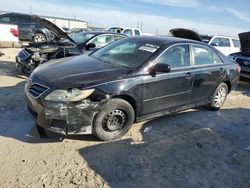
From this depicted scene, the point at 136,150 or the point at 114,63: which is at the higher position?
the point at 114,63

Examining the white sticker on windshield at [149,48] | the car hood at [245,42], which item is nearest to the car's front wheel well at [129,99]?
the white sticker on windshield at [149,48]

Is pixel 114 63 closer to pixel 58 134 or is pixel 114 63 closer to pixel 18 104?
pixel 58 134

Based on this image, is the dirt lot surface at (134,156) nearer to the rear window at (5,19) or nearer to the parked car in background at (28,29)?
the parked car in background at (28,29)

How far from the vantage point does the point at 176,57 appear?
5520 mm

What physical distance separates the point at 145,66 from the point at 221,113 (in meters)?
2.81

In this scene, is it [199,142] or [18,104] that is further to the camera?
[18,104]

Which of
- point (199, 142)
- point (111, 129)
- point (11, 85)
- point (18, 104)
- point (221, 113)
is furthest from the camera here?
point (11, 85)

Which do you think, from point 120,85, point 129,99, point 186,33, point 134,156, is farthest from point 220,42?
point 134,156

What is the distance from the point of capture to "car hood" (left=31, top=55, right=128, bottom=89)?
4.28 meters

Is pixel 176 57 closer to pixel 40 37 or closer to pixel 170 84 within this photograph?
pixel 170 84

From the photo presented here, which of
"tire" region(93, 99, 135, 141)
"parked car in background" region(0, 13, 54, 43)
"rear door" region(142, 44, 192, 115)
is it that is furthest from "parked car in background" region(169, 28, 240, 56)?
"tire" region(93, 99, 135, 141)

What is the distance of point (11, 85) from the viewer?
7598 millimetres

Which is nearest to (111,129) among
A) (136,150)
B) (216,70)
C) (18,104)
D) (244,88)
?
(136,150)

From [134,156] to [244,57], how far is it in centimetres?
787
